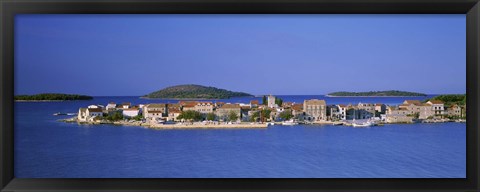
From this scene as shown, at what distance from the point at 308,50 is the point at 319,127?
1.41m

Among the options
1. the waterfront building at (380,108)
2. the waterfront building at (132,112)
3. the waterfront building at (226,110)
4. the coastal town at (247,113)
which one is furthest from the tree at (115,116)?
the waterfront building at (380,108)

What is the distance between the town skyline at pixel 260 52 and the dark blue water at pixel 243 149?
1.67ft

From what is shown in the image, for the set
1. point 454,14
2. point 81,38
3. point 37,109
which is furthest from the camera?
point 81,38

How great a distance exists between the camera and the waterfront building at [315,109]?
141 inches

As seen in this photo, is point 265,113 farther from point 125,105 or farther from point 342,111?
point 125,105

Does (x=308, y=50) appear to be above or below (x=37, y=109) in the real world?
above

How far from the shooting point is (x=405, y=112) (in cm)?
368

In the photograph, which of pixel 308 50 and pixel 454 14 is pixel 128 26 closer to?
pixel 308 50

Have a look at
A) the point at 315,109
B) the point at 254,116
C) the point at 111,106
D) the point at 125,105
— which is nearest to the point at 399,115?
the point at 315,109

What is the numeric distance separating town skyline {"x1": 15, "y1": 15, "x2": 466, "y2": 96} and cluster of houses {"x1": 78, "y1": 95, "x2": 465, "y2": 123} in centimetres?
43

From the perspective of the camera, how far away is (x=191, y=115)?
334 cm

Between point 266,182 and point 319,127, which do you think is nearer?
point 266,182

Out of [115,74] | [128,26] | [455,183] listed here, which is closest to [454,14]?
[455,183]

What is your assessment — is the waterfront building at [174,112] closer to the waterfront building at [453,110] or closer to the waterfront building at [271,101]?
the waterfront building at [271,101]
